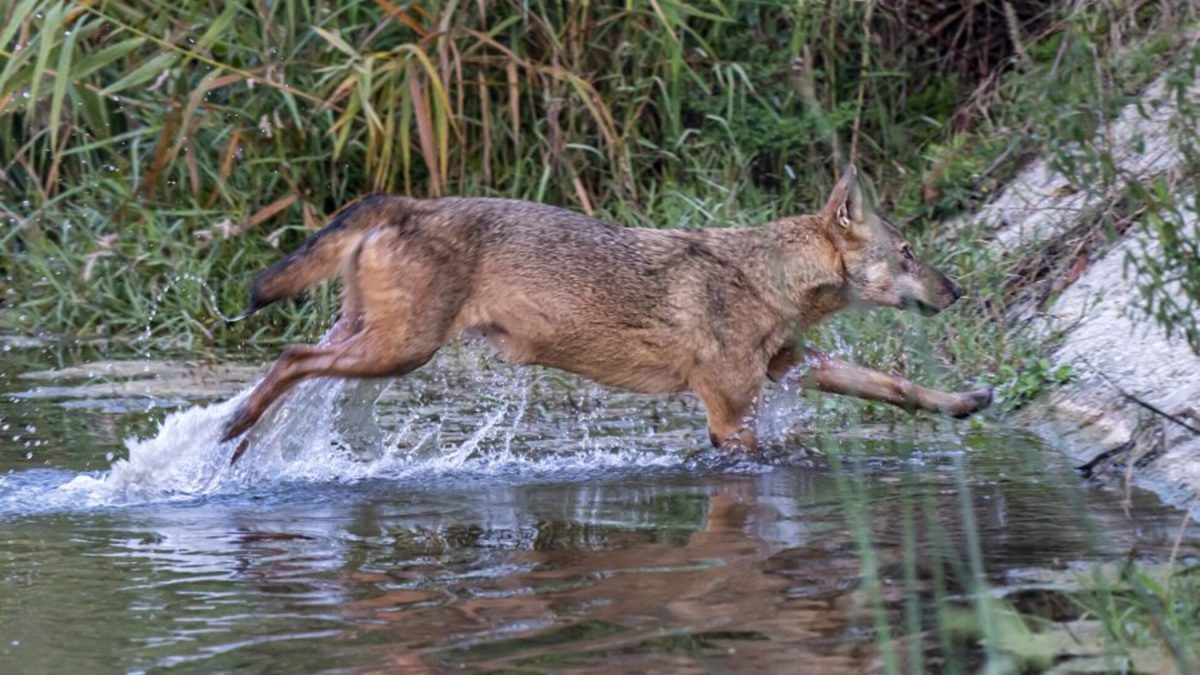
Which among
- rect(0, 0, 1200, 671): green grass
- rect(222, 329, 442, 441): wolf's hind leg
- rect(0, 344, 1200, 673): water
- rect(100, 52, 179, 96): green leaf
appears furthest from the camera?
rect(0, 0, 1200, 671): green grass

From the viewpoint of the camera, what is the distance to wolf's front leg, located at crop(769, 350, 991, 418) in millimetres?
6688

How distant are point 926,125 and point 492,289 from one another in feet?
14.8

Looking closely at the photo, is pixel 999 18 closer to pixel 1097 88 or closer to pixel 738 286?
pixel 738 286

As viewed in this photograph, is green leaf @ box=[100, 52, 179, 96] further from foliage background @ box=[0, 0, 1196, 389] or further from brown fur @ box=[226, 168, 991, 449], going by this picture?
brown fur @ box=[226, 168, 991, 449]

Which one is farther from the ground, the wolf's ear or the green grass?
the green grass

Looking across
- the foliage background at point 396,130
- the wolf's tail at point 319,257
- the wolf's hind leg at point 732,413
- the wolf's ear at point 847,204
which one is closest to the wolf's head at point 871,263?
the wolf's ear at point 847,204

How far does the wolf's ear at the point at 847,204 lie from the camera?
6.95 m

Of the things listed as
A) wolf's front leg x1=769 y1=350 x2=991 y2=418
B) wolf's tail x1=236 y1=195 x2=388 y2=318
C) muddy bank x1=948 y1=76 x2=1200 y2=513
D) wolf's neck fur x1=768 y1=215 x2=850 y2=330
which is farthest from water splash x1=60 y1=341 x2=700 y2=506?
muddy bank x1=948 y1=76 x2=1200 y2=513

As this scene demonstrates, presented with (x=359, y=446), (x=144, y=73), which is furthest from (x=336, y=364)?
(x=144, y=73)

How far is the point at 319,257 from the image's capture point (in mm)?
6555

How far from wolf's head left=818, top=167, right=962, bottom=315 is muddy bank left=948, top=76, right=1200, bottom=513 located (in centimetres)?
62

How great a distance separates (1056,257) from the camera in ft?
27.7

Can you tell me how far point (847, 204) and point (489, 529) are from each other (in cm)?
226

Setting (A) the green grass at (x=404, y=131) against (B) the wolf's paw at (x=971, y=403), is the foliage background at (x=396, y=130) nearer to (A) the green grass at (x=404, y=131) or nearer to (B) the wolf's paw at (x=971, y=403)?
(A) the green grass at (x=404, y=131)
